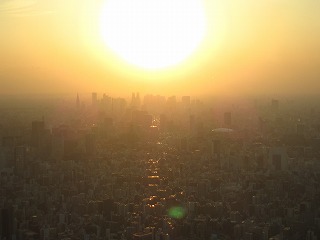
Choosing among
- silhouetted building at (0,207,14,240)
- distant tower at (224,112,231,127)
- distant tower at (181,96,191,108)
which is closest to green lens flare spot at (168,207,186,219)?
silhouetted building at (0,207,14,240)

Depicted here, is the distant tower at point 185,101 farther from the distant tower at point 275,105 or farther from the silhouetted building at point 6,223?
the silhouetted building at point 6,223

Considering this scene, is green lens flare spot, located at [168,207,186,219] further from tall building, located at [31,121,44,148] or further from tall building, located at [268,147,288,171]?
tall building, located at [31,121,44,148]

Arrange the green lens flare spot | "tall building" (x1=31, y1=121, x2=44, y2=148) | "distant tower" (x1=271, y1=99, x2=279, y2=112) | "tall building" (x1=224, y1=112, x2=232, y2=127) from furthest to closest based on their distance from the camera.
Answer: "distant tower" (x1=271, y1=99, x2=279, y2=112) < "tall building" (x1=224, y1=112, x2=232, y2=127) < "tall building" (x1=31, y1=121, x2=44, y2=148) < the green lens flare spot

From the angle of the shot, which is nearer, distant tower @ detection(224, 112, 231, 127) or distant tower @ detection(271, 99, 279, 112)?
distant tower @ detection(224, 112, 231, 127)

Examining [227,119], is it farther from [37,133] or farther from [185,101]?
[37,133]

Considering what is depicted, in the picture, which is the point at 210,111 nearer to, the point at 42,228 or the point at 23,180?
the point at 23,180

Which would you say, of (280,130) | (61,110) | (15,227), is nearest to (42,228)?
(15,227)
